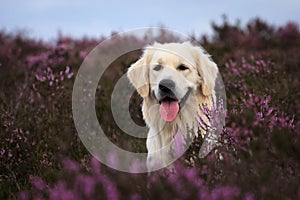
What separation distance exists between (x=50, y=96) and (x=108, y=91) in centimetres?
135

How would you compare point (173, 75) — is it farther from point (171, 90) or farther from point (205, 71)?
point (205, 71)

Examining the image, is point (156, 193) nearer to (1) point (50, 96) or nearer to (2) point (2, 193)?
(2) point (2, 193)

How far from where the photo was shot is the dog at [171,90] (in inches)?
153

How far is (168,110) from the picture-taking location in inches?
159

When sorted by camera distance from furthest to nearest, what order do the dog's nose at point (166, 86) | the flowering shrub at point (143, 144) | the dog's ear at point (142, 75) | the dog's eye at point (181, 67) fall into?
the dog's ear at point (142, 75) < the dog's eye at point (181, 67) < the dog's nose at point (166, 86) < the flowering shrub at point (143, 144)

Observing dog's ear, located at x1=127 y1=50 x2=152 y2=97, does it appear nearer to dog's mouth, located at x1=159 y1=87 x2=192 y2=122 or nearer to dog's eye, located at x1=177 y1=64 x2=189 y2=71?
dog's mouth, located at x1=159 y1=87 x2=192 y2=122

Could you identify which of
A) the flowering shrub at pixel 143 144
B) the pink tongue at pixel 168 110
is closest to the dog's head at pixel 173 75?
the pink tongue at pixel 168 110

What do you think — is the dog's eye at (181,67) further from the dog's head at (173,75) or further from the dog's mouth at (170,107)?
the dog's mouth at (170,107)

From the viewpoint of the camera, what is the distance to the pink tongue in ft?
13.2

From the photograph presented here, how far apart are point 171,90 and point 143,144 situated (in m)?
1.19

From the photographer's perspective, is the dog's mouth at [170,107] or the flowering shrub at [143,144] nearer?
the flowering shrub at [143,144]

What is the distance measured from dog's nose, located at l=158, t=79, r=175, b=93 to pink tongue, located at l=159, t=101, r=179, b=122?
201 mm

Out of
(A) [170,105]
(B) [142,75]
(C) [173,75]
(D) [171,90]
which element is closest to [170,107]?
(A) [170,105]

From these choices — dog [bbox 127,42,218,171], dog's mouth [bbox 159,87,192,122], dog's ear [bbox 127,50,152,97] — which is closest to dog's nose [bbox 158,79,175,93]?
dog [bbox 127,42,218,171]
